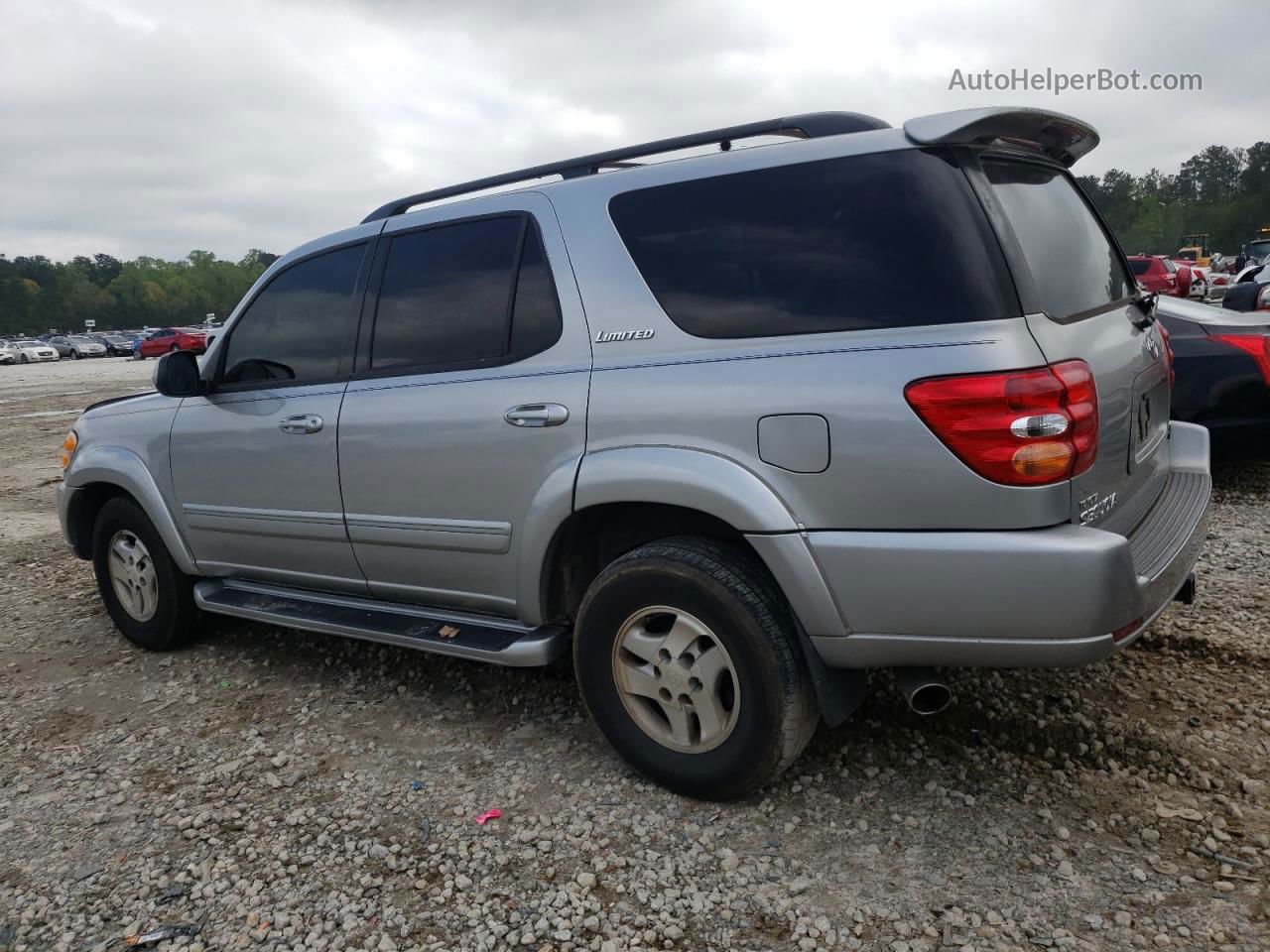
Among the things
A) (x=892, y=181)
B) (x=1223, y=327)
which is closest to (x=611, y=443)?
(x=892, y=181)

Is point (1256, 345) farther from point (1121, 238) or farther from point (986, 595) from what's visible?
point (1121, 238)

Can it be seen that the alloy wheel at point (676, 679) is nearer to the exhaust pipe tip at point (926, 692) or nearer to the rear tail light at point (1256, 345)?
the exhaust pipe tip at point (926, 692)

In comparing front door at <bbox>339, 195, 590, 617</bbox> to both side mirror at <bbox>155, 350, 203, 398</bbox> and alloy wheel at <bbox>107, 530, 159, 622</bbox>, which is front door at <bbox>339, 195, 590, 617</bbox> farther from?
alloy wheel at <bbox>107, 530, 159, 622</bbox>

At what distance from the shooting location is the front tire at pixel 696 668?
8.77 feet

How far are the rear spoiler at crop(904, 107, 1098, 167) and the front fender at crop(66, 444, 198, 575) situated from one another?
352 centimetres

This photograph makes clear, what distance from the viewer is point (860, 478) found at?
246 centimetres

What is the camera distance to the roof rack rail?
2.88 metres

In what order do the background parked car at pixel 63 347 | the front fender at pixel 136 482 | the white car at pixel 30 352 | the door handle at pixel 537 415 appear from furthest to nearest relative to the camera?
1. the background parked car at pixel 63 347
2. the white car at pixel 30 352
3. the front fender at pixel 136 482
4. the door handle at pixel 537 415

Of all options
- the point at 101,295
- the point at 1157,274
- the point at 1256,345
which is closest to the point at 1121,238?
the point at 1157,274

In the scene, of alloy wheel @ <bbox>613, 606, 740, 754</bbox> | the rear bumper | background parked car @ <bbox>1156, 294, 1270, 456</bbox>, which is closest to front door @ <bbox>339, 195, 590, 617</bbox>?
alloy wheel @ <bbox>613, 606, 740, 754</bbox>

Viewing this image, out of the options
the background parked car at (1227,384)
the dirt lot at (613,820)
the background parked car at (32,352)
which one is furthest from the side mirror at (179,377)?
the background parked car at (32,352)

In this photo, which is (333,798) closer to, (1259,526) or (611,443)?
(611,443)

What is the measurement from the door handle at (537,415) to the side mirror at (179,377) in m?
1.80

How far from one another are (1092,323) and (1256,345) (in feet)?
12.1
